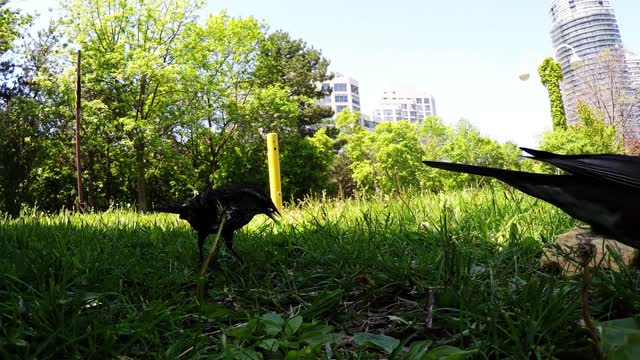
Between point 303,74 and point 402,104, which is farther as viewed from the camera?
point 402,104

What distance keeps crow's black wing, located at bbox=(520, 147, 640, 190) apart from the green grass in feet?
1.32

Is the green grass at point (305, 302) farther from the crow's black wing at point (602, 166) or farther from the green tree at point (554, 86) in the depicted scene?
the green tree at point (554, 86)

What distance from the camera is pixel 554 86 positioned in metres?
38.0

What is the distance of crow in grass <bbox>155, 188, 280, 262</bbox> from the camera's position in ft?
6.84

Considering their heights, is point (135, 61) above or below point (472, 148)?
above

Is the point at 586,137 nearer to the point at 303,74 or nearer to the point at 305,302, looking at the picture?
the point at 303,74

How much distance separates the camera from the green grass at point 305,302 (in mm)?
1378

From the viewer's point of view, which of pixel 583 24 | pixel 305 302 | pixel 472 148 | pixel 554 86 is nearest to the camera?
pixel 305 302

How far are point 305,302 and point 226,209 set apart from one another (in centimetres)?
54

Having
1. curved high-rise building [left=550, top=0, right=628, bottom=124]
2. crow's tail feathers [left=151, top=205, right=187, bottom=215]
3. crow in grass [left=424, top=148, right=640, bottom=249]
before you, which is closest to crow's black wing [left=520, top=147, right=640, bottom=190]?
crow in grass [left=424, top=148, right=640, bottom=249]

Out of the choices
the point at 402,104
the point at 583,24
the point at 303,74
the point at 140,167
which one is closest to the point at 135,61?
the point at 140,167

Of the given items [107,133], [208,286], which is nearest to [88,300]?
[208,286]

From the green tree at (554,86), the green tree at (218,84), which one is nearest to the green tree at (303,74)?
the green tree at (218,84)

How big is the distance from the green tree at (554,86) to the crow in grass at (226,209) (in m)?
39.9
